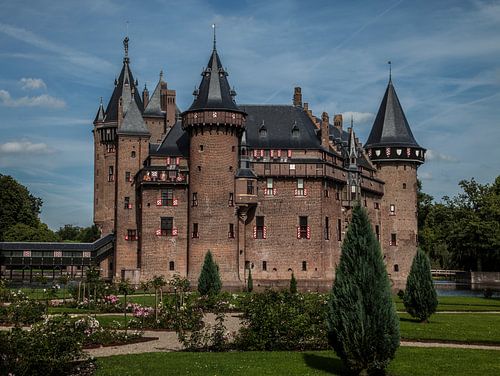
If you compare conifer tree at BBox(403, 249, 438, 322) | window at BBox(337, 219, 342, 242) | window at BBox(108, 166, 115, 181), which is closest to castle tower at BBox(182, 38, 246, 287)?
window at BBox(337, 219, 342, 242)

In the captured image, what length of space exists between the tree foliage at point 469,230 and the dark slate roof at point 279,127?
82.6ft

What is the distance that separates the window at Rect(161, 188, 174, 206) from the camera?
57812 millimetres

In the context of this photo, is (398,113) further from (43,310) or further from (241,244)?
(43,310)

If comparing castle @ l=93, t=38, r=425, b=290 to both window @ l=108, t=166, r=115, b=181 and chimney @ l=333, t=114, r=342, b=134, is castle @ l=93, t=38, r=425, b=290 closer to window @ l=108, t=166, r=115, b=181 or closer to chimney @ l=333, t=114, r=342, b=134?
window @ l=108, t=166, r=115, b=181

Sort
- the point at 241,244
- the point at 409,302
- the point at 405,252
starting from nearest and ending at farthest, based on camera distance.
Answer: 1. the point at 409,302
2. the point at 241,244
3. the point at 405,252

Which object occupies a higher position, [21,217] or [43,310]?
[21,217]

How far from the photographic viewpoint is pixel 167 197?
190 ft

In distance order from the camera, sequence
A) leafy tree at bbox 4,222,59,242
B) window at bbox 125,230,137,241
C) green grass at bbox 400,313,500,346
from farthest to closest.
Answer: leafy tree at bbox 4,222,59,242 < window at bbox 125,230,137,241 < green grass at bbox 400,313,500,346

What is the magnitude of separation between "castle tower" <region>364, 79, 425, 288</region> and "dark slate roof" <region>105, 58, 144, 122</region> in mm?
23054

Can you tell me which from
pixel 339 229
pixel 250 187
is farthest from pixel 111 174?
pixel 339 229

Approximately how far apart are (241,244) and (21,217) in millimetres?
40772

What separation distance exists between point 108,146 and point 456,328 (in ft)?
147

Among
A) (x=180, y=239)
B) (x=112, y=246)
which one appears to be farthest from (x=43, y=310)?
(x=112, y=246)

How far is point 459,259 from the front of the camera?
87.4 metres
